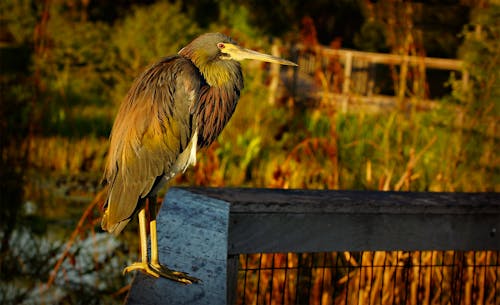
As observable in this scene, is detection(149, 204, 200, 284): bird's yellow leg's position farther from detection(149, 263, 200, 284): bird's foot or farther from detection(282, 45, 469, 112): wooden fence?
detection(282, 45, 469, 112): wooden fence

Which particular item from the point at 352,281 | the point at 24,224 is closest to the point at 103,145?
the point at 24,224

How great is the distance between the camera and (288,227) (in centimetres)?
260

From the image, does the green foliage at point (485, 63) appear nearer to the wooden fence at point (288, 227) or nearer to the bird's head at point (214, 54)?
the wooden fence at point (288, 227)

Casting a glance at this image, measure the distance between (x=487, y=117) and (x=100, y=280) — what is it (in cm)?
311

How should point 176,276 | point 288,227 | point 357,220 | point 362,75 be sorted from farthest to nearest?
point 362,75 < point 357,220 < point 288,227 < point 176,276

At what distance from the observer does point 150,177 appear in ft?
8.68

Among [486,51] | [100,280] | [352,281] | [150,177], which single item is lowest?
[100,280]

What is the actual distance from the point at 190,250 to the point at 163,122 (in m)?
0.48

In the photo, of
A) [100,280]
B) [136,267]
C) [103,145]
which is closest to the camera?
[136,267]

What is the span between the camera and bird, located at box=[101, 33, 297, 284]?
2.57m

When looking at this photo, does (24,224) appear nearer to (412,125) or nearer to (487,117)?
(412,125)

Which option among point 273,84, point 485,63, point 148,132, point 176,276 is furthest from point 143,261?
point 273,84

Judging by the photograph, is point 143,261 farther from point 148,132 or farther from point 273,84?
point 273,84

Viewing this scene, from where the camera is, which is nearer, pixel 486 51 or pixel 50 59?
pixel 486 51
